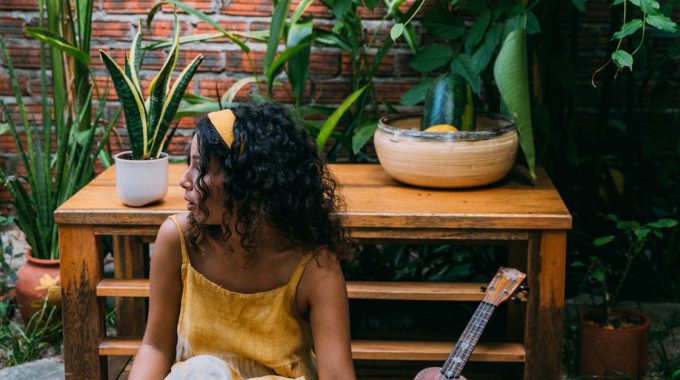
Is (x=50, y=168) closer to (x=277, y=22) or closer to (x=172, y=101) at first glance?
(x=172, y=101)

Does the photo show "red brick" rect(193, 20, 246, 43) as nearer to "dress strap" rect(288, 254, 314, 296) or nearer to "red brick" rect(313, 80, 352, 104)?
"red brick" rect(313, 80, 352, 104)

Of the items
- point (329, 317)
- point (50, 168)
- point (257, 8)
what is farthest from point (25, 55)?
point (329, 317)

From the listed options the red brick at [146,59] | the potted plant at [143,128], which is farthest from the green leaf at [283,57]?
the red brick at [146,59]

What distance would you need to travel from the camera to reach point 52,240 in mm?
2615

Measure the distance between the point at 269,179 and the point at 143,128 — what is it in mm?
651

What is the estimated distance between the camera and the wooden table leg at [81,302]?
206 cm

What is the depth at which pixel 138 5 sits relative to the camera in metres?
2.88

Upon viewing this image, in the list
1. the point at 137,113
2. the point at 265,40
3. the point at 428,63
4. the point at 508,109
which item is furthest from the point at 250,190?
the point at 265,40

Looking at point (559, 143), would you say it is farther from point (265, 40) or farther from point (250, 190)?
point (250, 190)

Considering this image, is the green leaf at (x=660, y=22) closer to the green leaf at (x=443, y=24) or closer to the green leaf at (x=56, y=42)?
the green leaf at (x=443, y=24)

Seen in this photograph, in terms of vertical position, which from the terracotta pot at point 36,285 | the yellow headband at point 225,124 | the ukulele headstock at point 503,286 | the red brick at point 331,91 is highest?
the yellow headband at point 225,124

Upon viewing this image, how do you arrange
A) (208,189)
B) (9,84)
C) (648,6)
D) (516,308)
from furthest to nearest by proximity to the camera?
(9,84) < (516,308) < (648,6) < (208,189)

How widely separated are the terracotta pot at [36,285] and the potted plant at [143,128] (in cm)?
66

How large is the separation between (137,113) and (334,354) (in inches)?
31.6
